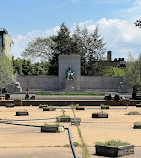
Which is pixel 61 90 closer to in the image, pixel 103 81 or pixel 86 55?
pixel 103 81

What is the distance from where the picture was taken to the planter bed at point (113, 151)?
10641 mm

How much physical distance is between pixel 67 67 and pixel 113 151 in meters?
57.1

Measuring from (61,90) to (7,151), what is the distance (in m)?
52.7

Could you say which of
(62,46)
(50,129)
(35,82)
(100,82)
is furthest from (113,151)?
(62,46)

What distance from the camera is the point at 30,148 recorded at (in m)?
12.1

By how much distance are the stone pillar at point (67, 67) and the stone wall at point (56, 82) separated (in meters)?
0.93

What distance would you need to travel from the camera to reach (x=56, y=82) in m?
67.6

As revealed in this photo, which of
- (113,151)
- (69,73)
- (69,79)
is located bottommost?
(113,151)

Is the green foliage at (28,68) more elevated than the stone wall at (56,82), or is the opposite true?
the green foliage at (28,68)

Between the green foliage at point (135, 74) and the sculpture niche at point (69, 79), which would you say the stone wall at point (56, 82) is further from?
the green foliage at point (135, 74)

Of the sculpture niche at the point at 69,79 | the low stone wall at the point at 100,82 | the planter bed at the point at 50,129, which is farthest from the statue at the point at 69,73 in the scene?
the planter bed at the point at 50,129

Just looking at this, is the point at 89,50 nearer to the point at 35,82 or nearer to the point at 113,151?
the point at 35,82

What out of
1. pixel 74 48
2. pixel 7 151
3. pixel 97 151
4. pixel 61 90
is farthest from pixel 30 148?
Answer: pixel 74 48

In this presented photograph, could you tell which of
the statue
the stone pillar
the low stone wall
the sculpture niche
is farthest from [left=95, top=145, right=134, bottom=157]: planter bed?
the low stone wall
